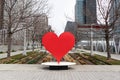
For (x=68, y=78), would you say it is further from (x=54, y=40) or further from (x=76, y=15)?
(x=76, y=15)

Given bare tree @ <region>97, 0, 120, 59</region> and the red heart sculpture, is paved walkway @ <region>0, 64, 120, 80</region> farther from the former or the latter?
bare tree @ <region>97, 0, 120, 59</region>

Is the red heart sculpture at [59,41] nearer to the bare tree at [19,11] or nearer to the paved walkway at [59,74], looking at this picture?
the paved walkway at [59,74]

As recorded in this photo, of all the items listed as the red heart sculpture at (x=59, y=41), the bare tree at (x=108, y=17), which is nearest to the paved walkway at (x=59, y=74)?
the red heart sculpture at (x=59, y=41)

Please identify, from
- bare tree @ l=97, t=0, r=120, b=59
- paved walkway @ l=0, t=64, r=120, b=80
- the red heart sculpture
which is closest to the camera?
paved walkway @ l=0, t=64, r=120, b=80

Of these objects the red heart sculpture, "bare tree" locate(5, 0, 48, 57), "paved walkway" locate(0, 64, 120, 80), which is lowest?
"paved walkway" locate(0, 64, 120, 80)

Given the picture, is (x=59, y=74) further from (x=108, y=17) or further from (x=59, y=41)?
(x=108, y=17)

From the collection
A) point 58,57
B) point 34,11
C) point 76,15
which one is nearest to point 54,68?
point 58,57

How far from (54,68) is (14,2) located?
14365mm

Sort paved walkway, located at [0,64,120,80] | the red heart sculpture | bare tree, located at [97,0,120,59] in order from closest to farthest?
paved walkway, located at [0,64,120,80], the red heart sculpture, bare tree, located at [97,0,120,59]

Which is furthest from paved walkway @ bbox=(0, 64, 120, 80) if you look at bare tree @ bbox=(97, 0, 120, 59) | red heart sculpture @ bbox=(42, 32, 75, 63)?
bare tree @ bbox=(97, 0, 120, 59)

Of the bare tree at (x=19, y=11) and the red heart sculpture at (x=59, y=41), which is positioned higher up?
the bare tree at (x=19, y=11)

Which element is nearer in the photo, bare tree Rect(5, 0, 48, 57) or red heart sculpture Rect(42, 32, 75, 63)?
red heart sculpture Rect(42, 32, 75, 63)

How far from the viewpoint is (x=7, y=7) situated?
30.0 meters

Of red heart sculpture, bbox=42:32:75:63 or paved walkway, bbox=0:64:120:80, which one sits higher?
red heart sculpture, bbox=42:32:75:63
